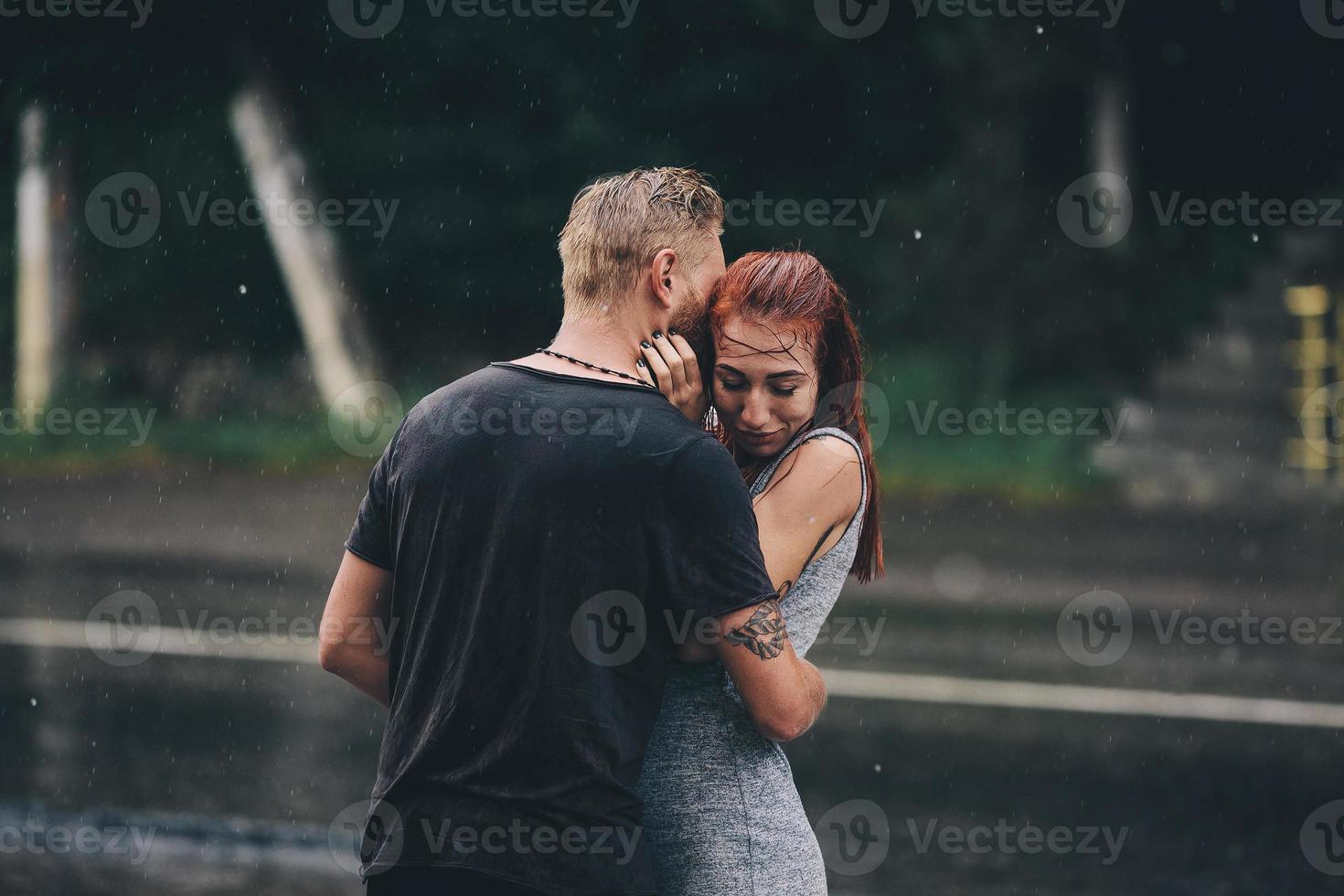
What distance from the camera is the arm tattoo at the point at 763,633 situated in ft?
6.75

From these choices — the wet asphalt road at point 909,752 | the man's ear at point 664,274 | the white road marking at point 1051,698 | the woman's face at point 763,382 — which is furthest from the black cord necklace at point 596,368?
the white road marking at point 1051,698

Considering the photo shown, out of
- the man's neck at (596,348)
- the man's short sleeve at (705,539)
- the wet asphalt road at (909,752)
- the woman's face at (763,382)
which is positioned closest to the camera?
the man's short sleeve at (705,539)

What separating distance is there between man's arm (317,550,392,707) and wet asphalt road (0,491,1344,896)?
117 inches

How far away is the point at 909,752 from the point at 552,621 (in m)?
4.93

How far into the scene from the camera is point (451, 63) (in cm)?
1490

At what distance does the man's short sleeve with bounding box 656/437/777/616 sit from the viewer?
2.03 metres

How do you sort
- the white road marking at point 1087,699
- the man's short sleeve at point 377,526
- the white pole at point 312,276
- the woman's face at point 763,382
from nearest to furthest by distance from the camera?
the man's short sleeve at point 377,526 < the woman's face at point 763,382 < the white road marking at point 1087,699 < the white pole at point 312,276

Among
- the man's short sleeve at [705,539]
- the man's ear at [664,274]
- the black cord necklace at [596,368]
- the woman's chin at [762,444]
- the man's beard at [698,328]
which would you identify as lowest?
the man's short sleeve at [705,539]

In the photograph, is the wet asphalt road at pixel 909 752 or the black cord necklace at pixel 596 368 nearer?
the black cord necklace at pixel 596 368

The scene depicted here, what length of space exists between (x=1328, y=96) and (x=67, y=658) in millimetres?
12163

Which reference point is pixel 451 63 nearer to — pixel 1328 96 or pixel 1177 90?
pixel 1177 90

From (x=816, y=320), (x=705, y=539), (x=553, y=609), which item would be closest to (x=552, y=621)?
(x=553, y=609)

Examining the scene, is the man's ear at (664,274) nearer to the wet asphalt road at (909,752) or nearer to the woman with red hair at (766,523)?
the woman with red hair at (766,523)

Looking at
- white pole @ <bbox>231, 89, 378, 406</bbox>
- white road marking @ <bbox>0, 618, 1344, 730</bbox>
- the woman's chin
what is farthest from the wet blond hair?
white pole @ <bbox>231, 89, 378, 406</bbox>
